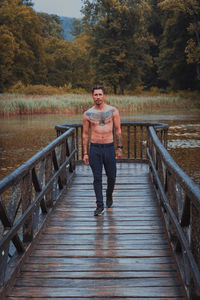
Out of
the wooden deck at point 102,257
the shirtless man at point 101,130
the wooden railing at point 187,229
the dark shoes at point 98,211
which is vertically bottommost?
the wooden deck at point 102,257

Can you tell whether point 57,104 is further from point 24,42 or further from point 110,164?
point 24,42

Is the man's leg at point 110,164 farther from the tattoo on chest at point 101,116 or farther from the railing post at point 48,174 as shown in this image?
the railing post at point 48,174

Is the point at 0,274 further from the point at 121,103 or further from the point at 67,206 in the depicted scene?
the point at 121,103

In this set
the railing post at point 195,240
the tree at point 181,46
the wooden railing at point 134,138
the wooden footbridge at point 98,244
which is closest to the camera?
the railing post at point 195,240

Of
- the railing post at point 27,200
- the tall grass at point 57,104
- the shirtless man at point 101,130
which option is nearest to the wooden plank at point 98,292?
the railing post at point 27,200

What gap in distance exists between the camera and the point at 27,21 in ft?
178

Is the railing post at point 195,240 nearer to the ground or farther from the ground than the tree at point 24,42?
nearer to the ground

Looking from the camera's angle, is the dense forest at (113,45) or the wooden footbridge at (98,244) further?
the dense forest at (113,45)

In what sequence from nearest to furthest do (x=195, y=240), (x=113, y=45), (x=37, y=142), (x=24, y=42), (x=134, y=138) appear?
(x=195, y=240) < (x=134, y=138) < (x=37, y=142) < (x=113, y=45) < (x=24, y=42)

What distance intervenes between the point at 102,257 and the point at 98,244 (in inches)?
14.7

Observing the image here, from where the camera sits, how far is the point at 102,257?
4098mm

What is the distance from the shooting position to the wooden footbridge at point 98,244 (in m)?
3.29

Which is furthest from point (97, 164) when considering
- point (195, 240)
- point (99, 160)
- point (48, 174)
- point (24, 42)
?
point (24, 42)

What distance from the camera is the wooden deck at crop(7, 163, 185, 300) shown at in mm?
3396
